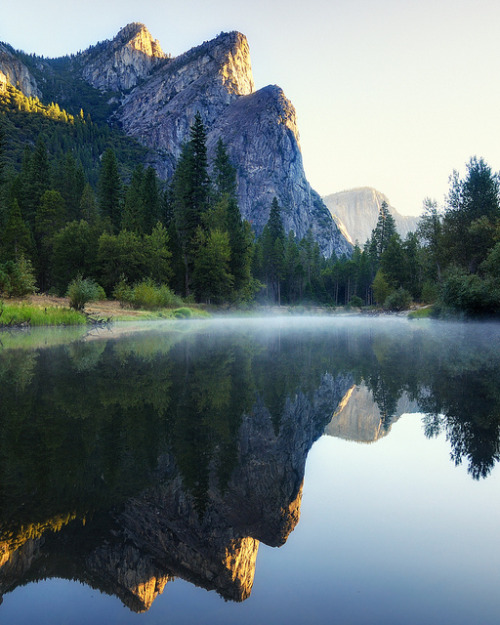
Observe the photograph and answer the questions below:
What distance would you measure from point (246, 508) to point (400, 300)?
6989 centimetres

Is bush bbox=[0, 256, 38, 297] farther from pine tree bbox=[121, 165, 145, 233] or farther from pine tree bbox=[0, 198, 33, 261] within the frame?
pine tree bbox=[121, 165, 145, 233]

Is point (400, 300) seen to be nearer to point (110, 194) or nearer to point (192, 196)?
point (192, 196)

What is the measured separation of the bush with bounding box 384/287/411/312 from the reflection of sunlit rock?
64.3 meters

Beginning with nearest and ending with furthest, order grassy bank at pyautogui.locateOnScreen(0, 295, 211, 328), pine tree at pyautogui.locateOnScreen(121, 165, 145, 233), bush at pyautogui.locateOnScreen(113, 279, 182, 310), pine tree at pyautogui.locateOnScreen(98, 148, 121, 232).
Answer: grassy bank at pyautogui.locateOnScreen(0, 295, 211, 328) → bush at pyautogui.locateOnScreen(113, 279, 182, 310) → pine tree at pyautogui.locateOnScreen(121, 165, 145, 233) → pine tree at pyautogui.locateOnScreen(98, 148, 121, 232)

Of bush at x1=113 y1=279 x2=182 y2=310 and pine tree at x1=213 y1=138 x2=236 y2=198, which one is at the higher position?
pine tree at x1=213 y1=138 x2=236 y2=198

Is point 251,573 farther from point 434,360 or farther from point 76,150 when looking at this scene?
point 76,150

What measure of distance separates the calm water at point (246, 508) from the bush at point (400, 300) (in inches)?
2527

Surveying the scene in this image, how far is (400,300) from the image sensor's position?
225 feet

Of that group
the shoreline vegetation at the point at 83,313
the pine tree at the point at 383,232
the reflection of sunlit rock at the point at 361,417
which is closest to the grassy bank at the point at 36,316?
the shoreline vegetation at the point at 83,313

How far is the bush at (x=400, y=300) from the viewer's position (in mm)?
68000

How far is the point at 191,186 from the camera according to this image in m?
52.1

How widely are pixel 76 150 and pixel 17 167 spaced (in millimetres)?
37624

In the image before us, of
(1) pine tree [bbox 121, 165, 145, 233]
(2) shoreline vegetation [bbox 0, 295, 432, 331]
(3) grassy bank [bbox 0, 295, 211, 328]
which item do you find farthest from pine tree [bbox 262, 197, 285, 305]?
(3) grassy bank [bbox 0, 295, 211, 328]

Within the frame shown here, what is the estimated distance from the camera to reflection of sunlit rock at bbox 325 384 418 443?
5.57 metres
